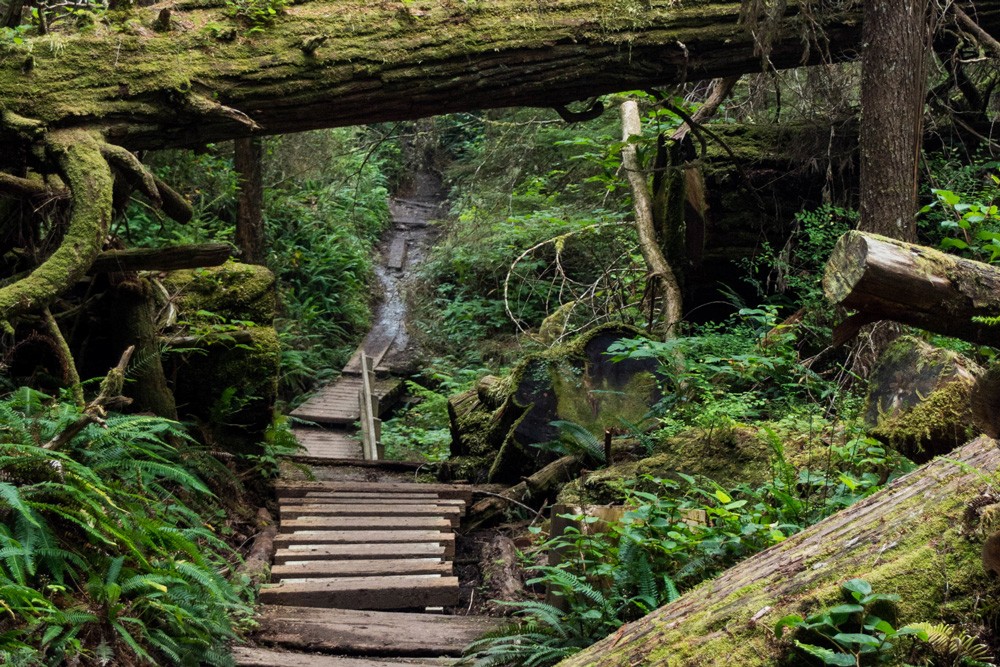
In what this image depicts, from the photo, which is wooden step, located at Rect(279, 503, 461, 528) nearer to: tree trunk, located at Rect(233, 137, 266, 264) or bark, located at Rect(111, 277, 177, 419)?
bark, located at Rect(111, 277, 177, 419)

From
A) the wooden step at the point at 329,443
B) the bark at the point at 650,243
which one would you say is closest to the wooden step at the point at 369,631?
the bark at the point at 650,243

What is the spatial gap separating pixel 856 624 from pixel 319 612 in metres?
3.60

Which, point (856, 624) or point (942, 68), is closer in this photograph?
point (856, 624)

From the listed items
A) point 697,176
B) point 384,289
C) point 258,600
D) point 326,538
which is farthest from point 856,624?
point 384,289

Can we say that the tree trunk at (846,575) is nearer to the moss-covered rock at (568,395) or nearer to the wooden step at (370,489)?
the moss-covered rock at (568,395)

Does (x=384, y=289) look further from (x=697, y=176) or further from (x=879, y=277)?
(x=879, y=277)

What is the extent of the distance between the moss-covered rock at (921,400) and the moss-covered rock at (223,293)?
5.56 m

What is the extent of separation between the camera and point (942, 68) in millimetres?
8695

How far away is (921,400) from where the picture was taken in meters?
4.18

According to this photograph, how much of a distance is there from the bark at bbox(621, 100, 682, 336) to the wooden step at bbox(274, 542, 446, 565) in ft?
10.9

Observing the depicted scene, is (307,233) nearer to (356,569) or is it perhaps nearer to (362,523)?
(362,523)

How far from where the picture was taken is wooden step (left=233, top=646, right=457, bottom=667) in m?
4.35

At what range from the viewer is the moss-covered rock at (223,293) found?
25.5 feet

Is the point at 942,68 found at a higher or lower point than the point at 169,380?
higher
